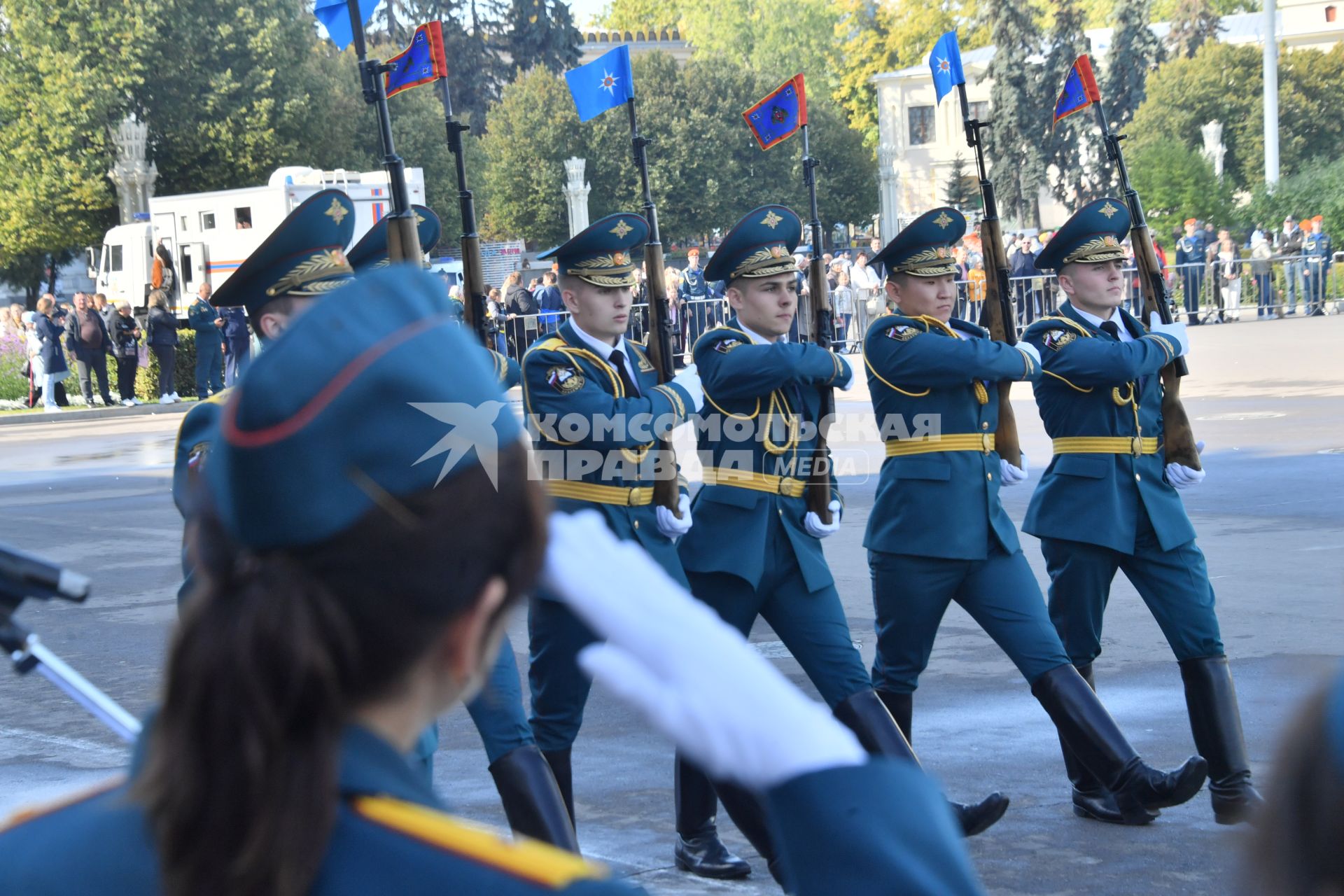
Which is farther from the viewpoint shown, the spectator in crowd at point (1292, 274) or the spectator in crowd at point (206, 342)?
the spectator in crowd at point (1292, 274)

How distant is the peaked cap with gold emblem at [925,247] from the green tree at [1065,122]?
56.1 metres

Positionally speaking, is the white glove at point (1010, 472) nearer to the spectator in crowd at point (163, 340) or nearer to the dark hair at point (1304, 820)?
the dark hair at point (1304, 820)

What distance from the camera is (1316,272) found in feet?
95.0

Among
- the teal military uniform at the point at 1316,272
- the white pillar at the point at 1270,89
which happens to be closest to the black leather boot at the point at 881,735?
the teal military uniform at the point at 1316,272

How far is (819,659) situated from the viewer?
16.4 feet

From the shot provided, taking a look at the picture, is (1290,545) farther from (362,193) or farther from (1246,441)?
(362,193)

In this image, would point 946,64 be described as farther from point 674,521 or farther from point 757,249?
point 674,521

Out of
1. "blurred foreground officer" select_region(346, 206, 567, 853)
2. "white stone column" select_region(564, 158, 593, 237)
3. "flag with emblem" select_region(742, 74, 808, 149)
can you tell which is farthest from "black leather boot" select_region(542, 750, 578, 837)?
"white stone column" select_region(564, 158, 593, 237)

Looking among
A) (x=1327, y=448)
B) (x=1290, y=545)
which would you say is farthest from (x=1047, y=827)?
(x=1327, y=448)

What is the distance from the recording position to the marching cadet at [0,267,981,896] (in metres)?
1.24

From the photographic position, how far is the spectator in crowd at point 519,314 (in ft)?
84.3

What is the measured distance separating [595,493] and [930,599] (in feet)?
3.76

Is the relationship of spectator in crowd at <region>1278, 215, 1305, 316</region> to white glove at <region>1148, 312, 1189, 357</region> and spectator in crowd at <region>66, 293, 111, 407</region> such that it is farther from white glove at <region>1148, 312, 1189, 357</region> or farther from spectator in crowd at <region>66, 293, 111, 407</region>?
white glove at <region>1148, 312, 1189, 357</region>

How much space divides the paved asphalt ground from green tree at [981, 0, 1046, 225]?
48044mm
